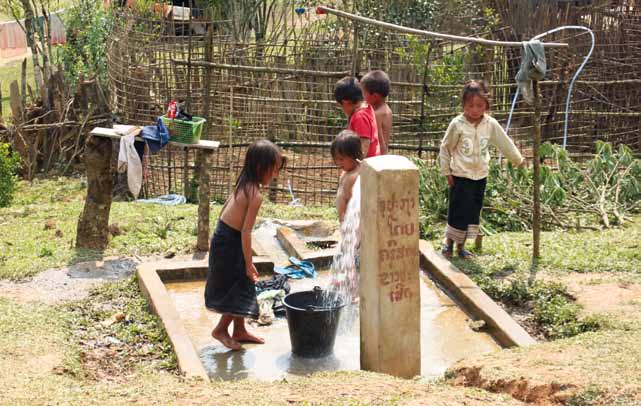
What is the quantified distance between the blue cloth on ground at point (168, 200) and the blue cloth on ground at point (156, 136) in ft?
7.76

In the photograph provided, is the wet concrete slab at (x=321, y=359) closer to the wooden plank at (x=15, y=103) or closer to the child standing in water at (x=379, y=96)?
the child standing in water at (x=379, y=96)

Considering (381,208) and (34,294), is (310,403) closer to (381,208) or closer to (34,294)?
(381,208)

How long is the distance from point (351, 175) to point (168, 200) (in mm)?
4609

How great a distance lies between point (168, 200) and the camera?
10.1 meters

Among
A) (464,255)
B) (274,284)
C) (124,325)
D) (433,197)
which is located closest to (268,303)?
(274,284)

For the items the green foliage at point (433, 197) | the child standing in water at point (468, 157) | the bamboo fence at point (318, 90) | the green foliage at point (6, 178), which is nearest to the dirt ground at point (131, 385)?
the child standing in water at point (468, 157)

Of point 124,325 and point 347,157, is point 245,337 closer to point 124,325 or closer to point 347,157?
point 124,325

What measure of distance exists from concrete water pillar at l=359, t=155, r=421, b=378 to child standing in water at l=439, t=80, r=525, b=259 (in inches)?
89.8

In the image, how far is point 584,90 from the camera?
12.0 m

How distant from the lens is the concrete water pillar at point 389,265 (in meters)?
4.62

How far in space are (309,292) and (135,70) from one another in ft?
21.7

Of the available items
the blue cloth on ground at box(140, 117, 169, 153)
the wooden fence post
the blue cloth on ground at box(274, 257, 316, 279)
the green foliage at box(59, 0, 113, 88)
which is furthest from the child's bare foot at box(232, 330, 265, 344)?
the green foliage at box(59, 0, 113, 88)

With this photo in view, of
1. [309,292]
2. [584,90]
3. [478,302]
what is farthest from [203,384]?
[584,90]

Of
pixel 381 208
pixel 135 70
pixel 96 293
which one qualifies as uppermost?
pixel 135 70
